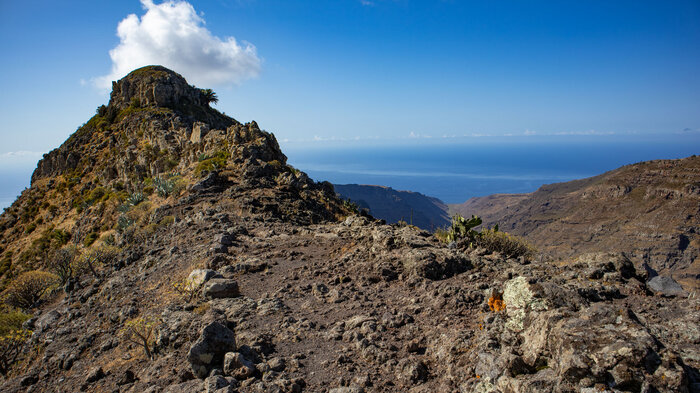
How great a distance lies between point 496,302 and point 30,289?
16407mm

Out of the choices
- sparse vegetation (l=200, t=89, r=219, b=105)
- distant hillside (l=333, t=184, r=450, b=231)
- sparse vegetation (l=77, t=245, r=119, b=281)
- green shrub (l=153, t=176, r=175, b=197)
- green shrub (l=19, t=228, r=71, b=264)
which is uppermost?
sparse vegetation (l=200, t=89, r=219, b=105)

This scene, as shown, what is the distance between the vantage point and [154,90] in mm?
38000

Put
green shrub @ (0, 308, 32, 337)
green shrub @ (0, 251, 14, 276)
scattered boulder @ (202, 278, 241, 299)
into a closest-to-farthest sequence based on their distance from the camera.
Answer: scattered boulder @ (202, 278, 241, 299) → green shrub @ (0, 308, 32, 337) → green shrub @ (0, 251, 14, 276)

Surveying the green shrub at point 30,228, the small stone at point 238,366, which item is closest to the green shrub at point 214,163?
the small stone at point 238,366

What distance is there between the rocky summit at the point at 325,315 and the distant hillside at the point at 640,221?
43.6m

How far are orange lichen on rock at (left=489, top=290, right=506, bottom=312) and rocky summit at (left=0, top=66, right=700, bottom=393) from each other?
0.02 meters

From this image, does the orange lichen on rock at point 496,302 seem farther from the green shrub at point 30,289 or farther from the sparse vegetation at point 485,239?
the green shrub at point 30,289

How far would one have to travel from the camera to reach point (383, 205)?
140 m

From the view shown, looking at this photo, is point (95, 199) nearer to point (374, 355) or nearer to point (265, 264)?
point (265, 264)

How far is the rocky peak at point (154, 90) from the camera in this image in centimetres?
3834

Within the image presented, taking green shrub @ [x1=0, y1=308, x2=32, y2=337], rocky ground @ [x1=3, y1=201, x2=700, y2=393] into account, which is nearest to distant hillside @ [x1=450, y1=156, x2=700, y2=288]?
rocky ground @ [x1=3, y1=201, x2=700, y2=393]

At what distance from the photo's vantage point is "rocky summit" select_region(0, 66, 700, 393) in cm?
347

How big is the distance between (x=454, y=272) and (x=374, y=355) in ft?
10.1

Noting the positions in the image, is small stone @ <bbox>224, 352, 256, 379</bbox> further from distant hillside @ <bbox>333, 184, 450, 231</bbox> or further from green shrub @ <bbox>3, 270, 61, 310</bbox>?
distant hillside @ <bbox>333, 184, 450, 231</bbox>
